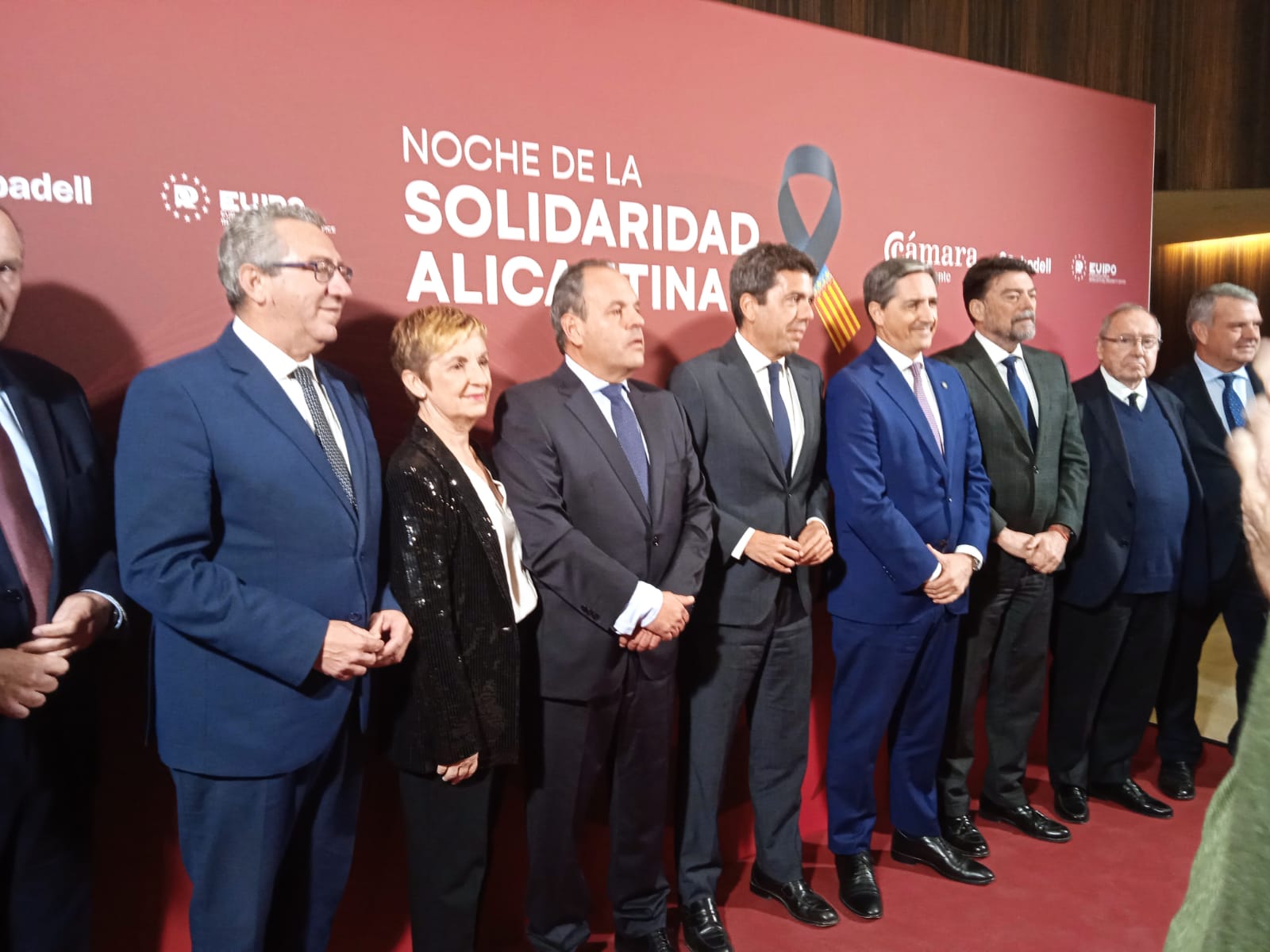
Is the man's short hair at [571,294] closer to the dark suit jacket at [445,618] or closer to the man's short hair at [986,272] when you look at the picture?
the dark suit jacket at [445,618]

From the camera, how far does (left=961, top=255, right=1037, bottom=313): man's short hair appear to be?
136 inches

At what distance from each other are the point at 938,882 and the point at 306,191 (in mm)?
2924

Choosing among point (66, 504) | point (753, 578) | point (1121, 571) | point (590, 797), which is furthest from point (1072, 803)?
point (66, 504)

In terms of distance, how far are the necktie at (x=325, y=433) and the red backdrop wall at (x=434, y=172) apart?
50 cm

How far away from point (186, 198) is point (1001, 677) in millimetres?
3092

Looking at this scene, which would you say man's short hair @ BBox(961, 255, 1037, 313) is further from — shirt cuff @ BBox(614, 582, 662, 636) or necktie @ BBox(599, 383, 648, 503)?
shirt cuff @ BBox(614, 582, 662, 636)

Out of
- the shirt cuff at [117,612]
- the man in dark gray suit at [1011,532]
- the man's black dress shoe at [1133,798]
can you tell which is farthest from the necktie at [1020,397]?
the shirt cuff at [117,612]

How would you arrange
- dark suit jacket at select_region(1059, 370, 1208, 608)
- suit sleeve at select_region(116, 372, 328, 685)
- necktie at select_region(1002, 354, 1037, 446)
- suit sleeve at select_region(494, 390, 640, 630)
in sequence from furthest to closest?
1. dark suit jacket at select_region(1059, 370, 1208, 608)
2. necktie at select_region(1002, 354, 1037, 446)
3. suit sleeve at select_region(494, 390, 640, 630)
4. suit sleeve at select_region(116, 372, 328, 685)

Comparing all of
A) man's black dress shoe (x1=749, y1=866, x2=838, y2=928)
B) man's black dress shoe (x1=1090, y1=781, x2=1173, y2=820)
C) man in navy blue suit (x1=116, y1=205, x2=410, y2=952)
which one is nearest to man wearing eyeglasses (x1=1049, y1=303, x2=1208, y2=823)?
man's black dress shoe (x1=1090, y1=781, x2=1173, y2=820)

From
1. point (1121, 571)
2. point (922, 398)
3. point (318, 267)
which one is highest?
point (318, 267)

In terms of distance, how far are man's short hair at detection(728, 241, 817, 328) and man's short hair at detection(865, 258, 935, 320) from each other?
33 centimetres

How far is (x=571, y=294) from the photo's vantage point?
2549 mm

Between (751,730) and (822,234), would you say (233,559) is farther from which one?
(822,234)

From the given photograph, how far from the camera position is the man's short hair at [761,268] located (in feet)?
9.39
